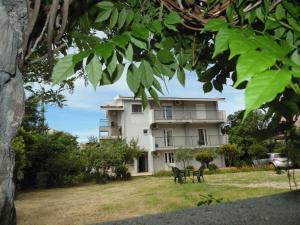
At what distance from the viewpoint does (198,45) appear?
1.54 meters

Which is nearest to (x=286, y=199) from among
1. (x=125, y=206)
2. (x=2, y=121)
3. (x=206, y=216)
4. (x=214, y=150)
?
(x=206, y=216)

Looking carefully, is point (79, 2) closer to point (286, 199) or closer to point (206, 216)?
point (206, 216)

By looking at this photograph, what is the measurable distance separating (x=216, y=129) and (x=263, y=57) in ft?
114

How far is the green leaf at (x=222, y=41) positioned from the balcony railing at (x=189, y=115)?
31.6m

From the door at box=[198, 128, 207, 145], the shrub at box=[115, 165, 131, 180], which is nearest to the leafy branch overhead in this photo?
the shrub at box=[115, 165, 131, 180]

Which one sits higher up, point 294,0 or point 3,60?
point 294,0

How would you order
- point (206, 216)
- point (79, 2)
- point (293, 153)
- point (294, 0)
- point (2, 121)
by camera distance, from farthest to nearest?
point (206, 216) → point (293, 153) → point (79, 2) → point (294, 0) → point (2, 121)

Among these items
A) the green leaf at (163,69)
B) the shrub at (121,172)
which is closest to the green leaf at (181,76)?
the green leaf at (163,69)

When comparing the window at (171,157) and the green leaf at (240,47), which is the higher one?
the window at (171,157)

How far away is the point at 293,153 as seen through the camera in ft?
6.85

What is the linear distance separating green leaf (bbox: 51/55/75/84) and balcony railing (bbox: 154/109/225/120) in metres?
31.4

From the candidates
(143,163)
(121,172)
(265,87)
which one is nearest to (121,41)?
(265,87)

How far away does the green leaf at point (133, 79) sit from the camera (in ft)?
3.84

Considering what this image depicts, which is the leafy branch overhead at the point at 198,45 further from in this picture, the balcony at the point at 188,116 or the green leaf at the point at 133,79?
the balcony at the point at 188,116
